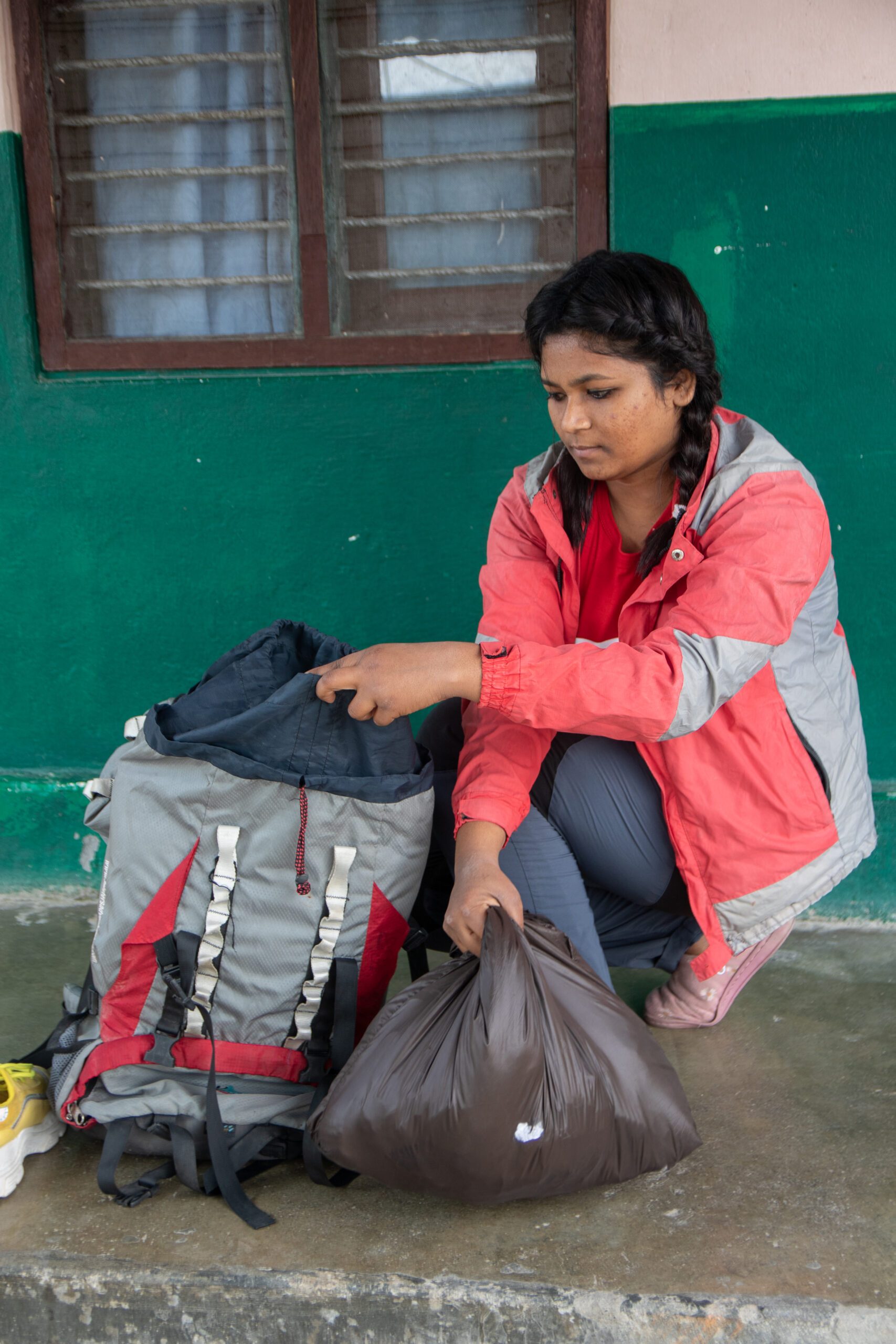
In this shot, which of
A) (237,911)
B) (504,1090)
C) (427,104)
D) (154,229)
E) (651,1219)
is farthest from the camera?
(154,229)

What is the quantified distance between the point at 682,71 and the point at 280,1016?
199 centimetres

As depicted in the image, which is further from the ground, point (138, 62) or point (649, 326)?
point (138, 62)

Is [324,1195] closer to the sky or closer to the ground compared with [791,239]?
closer to the ground

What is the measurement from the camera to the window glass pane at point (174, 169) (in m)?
2.51

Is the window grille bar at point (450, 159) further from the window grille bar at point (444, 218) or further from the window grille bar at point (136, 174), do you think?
the window grille bar at point (136, 174)

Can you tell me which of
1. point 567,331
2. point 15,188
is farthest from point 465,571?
point 15,188

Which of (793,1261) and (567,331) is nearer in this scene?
(793,1261)

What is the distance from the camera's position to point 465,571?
2592 mm

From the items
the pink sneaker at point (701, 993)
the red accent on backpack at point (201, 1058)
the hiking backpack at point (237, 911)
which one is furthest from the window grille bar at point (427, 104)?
the red accent on backpack at point (201, 1058)

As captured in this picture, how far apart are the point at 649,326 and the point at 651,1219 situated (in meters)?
1.25

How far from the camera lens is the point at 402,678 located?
1569 millimetres

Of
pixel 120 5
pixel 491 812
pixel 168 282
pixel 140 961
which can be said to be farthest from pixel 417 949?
pixel 120 5

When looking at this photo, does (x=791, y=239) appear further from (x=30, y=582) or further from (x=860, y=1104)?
(x=30, y=582)

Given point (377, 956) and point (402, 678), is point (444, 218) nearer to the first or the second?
point (402, 678)
